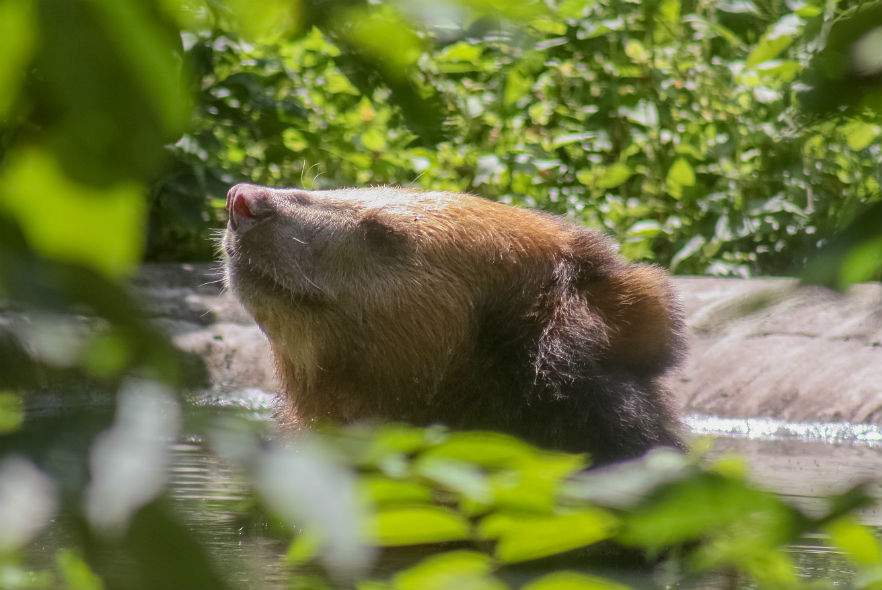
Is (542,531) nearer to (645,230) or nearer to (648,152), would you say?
(645,230)

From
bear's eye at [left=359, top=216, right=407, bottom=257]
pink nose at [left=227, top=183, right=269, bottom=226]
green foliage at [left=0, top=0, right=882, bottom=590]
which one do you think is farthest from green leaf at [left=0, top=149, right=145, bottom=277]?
bear's eye at [left=359, top=216, right=407, bottom=257]

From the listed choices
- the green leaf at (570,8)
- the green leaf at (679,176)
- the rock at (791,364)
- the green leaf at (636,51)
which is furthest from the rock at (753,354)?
the green leaf at (570,8)

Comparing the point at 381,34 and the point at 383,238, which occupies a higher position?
the point at 381,34

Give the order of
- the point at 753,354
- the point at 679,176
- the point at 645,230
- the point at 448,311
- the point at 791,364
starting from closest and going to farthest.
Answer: the point at 448,311 < the point at 791,364 < the point at 753,354 < the point at 645,230 < the point at 679,176

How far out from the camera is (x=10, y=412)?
75cm

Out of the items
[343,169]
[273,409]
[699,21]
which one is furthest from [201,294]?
[699,21]

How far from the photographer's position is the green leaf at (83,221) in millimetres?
623

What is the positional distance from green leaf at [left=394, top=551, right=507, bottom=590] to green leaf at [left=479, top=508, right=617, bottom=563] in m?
0.02

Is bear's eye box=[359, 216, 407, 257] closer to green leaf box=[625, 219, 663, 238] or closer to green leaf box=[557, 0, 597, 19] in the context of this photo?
green leaf box=[557, 0, 597, 19]

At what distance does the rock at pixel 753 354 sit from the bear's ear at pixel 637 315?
5.65ft

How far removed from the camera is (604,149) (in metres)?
9.06

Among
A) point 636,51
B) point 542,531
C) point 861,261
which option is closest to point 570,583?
point 542,531

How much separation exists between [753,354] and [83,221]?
18.6 ft

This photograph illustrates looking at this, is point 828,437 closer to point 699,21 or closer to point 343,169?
point 699,21
